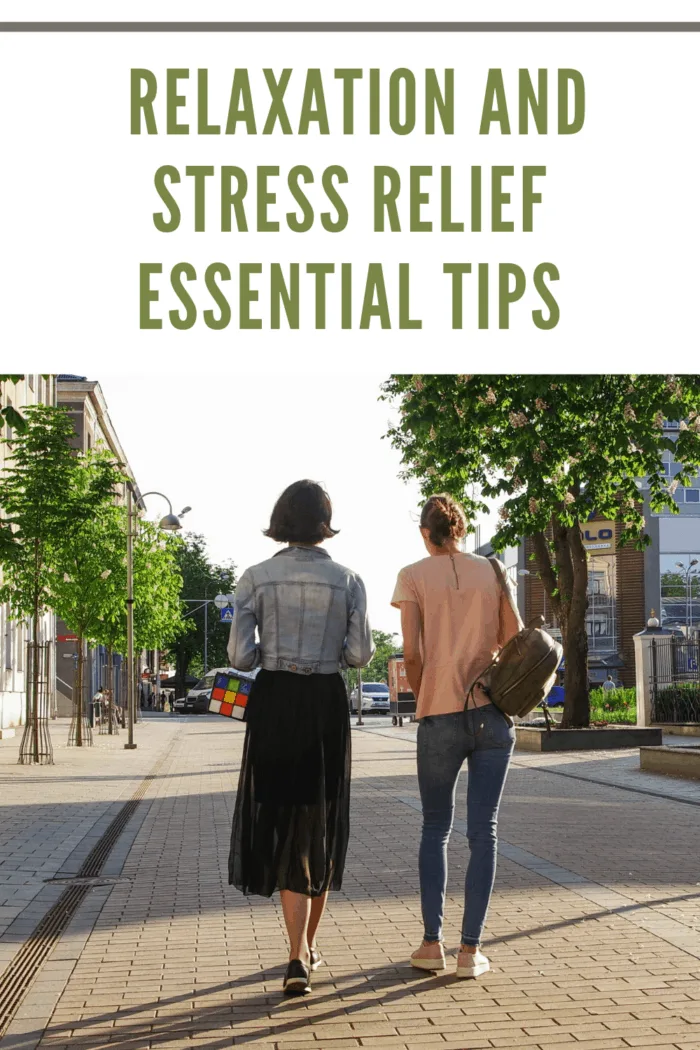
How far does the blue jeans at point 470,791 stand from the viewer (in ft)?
19.5

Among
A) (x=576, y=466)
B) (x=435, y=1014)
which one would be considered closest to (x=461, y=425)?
(x=576, y=466)

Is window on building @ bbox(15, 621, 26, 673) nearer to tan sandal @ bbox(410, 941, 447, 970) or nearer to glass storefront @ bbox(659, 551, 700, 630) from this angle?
glass storefront @ bbox(659, 551, 700, 630)

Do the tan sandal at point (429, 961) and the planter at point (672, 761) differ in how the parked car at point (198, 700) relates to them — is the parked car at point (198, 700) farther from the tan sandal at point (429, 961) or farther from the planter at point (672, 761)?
the tan sandal at point (429, 961)

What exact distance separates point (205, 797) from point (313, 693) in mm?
10931

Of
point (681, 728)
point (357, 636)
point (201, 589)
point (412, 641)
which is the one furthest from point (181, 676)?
point (357, 636)

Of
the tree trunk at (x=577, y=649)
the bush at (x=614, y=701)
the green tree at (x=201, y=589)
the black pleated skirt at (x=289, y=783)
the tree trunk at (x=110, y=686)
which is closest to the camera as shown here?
the black pleated skirt at (x=289, y=783)

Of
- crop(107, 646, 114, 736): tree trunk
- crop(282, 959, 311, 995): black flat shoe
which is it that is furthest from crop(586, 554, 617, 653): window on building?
crop(282, 959, 311, 995): black flat shoe

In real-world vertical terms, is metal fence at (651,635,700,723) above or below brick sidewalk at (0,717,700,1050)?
above

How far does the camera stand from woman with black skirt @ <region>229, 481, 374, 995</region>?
18.9 ft

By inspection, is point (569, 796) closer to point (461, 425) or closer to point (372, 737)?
point (461, 425)

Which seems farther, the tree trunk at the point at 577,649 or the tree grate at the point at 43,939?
the tree trunk at the point at 577,649

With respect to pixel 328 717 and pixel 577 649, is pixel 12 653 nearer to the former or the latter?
pixel 577 649

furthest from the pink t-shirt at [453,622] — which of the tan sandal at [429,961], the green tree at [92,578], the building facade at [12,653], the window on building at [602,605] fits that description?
the window on building at [602,605]

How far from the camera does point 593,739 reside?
82.9ft
